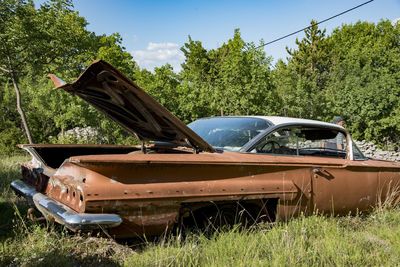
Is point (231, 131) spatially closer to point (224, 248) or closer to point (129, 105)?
point (129, 105)

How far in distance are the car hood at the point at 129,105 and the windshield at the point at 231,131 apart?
1.57 feet

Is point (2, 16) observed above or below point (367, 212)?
above

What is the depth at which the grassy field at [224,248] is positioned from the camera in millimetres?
3227

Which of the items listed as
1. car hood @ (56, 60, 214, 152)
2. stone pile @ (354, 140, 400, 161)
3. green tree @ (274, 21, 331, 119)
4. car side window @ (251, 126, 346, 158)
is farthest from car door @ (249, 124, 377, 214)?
stone pile @ (354, 140, 400, 161)

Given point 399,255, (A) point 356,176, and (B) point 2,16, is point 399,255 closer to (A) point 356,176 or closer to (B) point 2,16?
(A) point 356,176

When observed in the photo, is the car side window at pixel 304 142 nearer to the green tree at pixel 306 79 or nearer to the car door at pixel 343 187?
the car door at pixel 343 187

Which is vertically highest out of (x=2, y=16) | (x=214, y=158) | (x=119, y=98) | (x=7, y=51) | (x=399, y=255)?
(x=2, y=16)

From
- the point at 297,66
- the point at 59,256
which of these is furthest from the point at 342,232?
the point at 297,66

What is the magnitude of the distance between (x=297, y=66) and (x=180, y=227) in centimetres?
2841

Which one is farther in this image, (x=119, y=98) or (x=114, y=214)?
(x=119, y=98)

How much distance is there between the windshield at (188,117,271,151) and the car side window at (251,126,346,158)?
0.56 feet

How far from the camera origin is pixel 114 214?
3119 mm

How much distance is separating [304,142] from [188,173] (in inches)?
81.7

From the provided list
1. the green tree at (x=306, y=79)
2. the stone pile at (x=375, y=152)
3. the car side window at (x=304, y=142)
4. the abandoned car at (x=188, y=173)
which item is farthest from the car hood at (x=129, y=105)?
the stone pile at (x=375, y=152)
